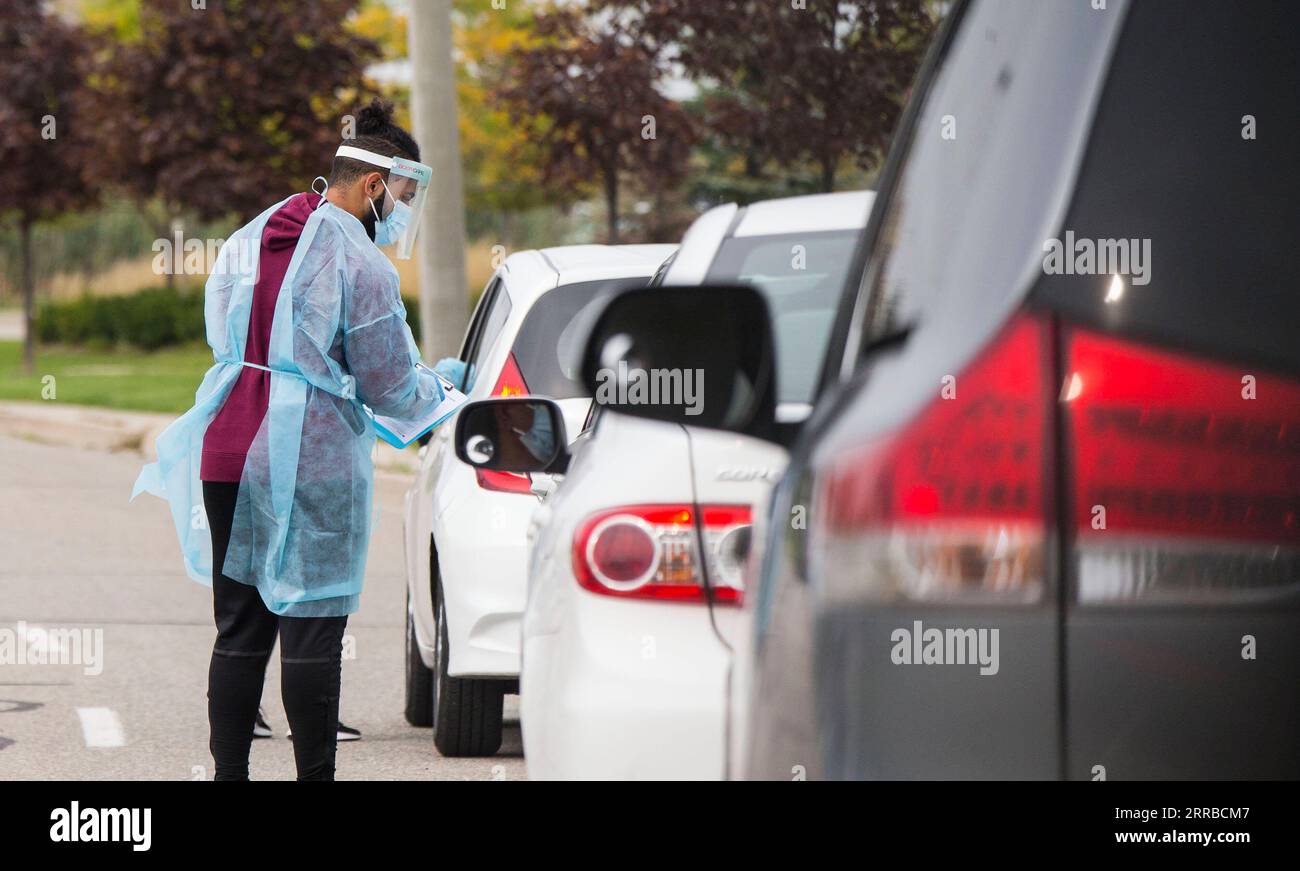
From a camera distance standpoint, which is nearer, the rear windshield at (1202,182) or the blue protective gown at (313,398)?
the rear windshield at (1202,182)

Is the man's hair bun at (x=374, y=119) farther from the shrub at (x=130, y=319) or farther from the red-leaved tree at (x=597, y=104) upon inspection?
the shrub at (x=130, y=319)

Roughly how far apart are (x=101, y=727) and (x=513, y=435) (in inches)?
128

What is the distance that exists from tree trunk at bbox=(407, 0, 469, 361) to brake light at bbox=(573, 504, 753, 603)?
11464 millimetres

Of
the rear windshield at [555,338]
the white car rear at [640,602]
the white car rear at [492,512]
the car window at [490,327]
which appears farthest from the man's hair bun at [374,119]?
the white car rear at [640,602]

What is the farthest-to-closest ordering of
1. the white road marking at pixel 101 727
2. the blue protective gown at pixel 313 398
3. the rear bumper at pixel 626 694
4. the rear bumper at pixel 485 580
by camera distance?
the white road marking at pixel 101 727
the rear bumper at pixel 485 580
the blue protective gown at pixel 313 398
the rear bumper at pixel 626 694

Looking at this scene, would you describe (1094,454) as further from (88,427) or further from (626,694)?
(88,427)

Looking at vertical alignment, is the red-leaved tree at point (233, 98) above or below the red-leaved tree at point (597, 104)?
above

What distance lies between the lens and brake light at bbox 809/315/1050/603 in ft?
5.45

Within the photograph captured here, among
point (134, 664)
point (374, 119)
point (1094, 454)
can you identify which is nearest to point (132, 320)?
point (134, 664)

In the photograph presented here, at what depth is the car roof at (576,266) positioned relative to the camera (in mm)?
6328

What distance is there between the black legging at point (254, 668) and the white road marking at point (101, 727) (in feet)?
5.64

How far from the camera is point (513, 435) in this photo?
436 centimetres
